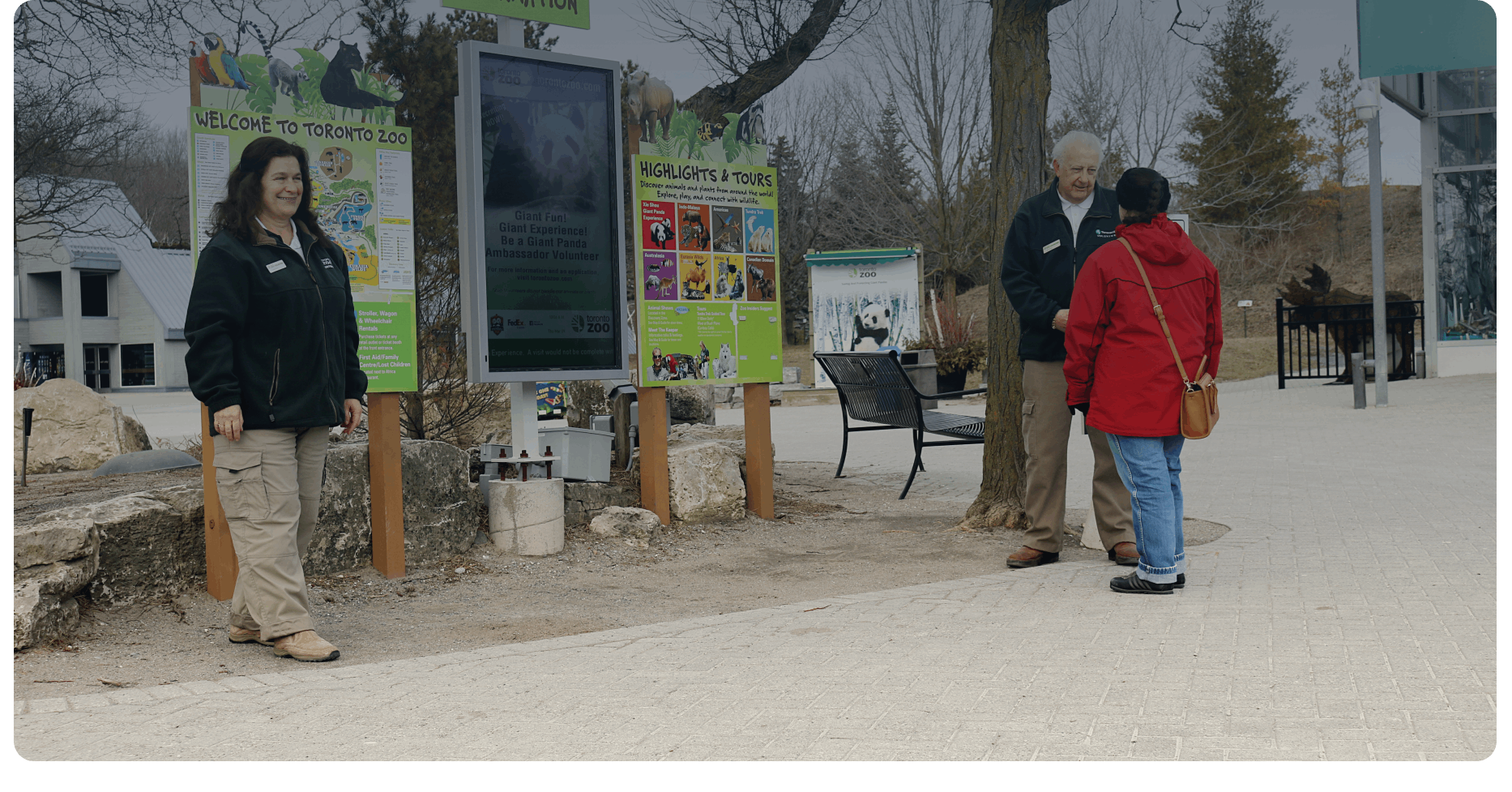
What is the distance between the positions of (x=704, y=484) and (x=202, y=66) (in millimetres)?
3303

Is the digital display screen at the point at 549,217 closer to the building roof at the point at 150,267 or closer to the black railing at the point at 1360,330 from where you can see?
the black railing at the point at 1360,330

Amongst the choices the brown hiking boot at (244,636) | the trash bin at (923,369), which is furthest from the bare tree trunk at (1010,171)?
the trash bin at (923,369)

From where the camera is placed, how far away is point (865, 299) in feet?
82.2

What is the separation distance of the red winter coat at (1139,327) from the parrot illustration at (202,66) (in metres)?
3.60

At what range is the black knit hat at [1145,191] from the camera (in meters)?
4.48

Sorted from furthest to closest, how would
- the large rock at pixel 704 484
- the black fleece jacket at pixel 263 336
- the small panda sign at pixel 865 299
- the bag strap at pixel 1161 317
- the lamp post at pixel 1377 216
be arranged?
the small panda sign at pixel 865 299 → the lamp post at pixel 1377 216 → the large rock at pixel 704 484 → the bag strap at pixel 1161 317 → the black fleece jacket at pixel 263 336

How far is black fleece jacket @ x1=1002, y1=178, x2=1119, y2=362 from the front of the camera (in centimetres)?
523

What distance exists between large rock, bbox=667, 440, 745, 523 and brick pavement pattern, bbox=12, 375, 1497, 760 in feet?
6.79

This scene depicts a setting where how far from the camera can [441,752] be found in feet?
9.27

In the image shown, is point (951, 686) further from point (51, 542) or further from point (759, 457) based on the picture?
point (759, 457)

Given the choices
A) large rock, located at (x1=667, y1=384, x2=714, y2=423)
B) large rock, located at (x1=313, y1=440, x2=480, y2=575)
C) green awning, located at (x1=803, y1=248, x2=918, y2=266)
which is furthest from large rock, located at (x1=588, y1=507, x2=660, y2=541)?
green awning, located at (x1=803, y1=248, x2=918, y2=266)

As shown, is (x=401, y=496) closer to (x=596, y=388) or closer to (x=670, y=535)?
(x=670, y=535)

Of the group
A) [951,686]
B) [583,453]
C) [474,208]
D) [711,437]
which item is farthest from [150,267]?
[951,686]

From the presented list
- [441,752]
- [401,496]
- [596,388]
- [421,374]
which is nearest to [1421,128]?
[596,388]
